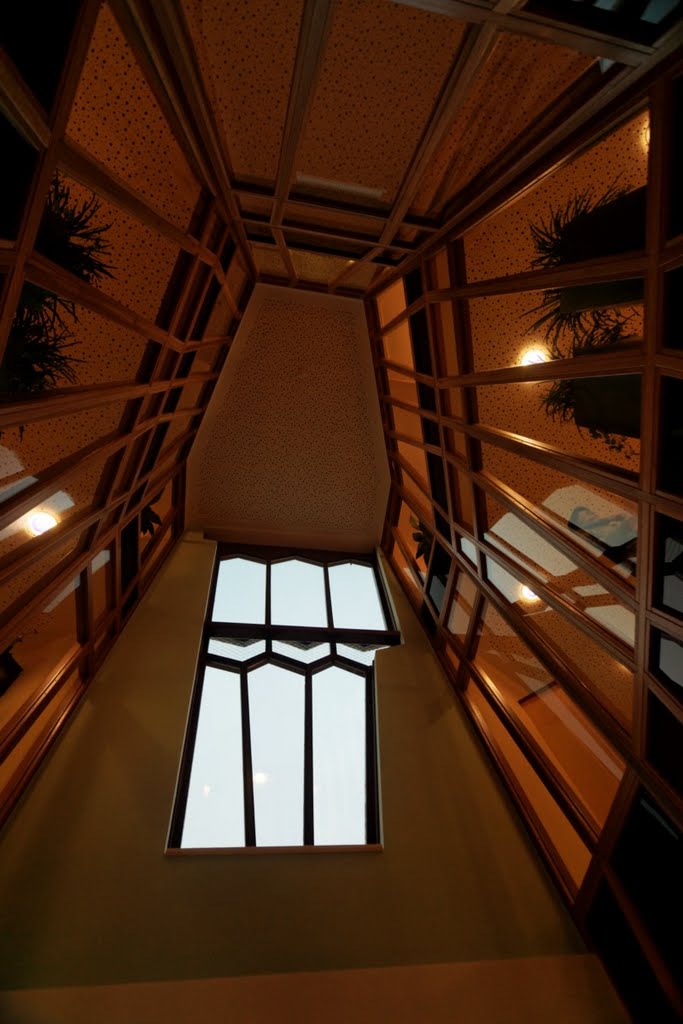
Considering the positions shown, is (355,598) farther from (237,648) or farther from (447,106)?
(447,106)

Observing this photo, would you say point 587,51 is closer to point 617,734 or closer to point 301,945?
point 617,734

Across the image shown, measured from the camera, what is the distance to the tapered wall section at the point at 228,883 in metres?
3.38

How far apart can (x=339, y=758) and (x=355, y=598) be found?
301 centimetres

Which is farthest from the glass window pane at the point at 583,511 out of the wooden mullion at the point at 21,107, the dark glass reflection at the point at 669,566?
the wooden mullion at the point at 21,107

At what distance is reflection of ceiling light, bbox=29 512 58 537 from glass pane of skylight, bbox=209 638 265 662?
286 centimetres

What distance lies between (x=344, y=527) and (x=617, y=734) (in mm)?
5929

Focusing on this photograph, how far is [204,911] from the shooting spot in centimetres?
364

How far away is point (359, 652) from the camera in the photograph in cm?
668

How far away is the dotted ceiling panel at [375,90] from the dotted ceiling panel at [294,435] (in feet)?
9.54

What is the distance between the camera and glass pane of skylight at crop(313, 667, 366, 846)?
4.52m

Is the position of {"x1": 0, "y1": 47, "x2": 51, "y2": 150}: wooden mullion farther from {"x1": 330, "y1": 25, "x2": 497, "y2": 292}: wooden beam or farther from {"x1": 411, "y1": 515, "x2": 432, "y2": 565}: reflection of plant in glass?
{"x1": 411, "y1": 515, "x2": 432, "y2": 565}: reflection of plant in glass

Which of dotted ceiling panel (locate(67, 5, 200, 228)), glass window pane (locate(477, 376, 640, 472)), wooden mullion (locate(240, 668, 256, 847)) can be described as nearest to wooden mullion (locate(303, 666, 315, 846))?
wooden mullion (locate(240, 668, 256, 847))

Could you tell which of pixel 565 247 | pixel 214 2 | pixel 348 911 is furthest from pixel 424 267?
pixel 348 911

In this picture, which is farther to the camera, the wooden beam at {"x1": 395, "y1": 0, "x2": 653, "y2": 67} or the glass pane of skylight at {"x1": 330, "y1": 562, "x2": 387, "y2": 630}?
the glass pane of skylight at {"x1": 330, "y1": 562, "x2": 387, "y2": 630}
